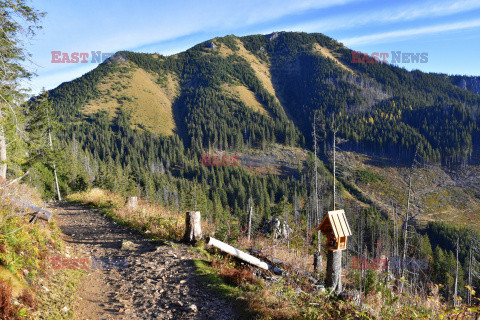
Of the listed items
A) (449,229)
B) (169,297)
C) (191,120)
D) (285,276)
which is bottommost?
(449,229)

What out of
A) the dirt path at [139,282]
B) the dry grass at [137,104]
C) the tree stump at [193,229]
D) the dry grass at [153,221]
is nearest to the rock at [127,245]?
the dirt path at [139,282]

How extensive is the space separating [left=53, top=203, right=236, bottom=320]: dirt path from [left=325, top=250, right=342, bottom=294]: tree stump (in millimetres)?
2654

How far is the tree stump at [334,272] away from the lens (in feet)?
20.1

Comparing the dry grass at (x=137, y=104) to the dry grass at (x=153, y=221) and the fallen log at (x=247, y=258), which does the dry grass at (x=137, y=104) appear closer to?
the dry grass at (x=153, y=221)

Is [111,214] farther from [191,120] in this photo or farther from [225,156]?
[191,120]

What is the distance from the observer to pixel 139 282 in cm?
641

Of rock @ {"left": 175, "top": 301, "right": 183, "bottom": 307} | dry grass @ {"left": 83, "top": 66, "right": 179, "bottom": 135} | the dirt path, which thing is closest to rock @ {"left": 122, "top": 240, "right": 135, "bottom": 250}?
the dirt path

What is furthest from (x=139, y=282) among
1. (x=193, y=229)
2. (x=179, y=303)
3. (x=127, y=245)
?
(x=127, y=245)

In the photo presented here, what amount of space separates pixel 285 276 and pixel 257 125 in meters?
162

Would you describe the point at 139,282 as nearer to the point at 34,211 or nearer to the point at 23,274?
the point at 23,274

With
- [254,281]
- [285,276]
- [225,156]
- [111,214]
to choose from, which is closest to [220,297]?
[254,281]

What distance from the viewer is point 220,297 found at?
578 cm

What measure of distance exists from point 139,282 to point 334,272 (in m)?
5.11

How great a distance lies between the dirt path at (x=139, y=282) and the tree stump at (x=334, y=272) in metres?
2.65
